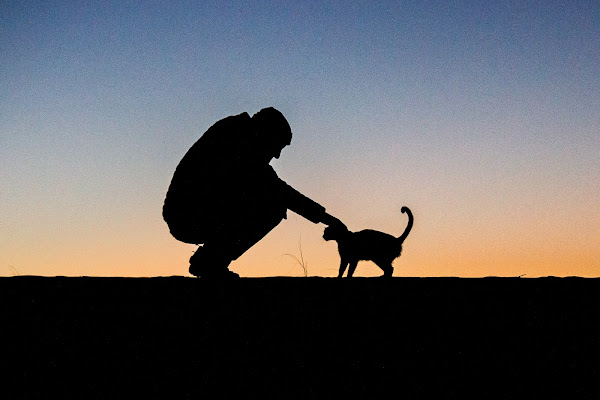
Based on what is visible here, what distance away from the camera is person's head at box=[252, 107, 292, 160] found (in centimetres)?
379

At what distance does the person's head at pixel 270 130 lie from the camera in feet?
12.5

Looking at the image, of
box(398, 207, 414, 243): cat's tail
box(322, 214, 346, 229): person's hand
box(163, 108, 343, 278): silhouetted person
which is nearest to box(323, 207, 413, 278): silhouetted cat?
box(398, 207, 414, 243): cat's tail

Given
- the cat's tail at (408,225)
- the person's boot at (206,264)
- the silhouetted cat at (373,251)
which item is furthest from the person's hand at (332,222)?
the cat's tail at (408,225)

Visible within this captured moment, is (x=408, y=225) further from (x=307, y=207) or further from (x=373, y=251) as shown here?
(x=307, y=207)

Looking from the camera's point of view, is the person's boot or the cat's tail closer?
the person's boot

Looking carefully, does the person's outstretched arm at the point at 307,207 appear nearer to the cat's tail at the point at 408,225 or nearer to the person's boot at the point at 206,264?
the person's boot at the point at 206,264

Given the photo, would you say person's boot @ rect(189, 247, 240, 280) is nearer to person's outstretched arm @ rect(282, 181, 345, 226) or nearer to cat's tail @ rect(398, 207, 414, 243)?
person's outstretched arm @ rect(282, 181, 345, 226)
